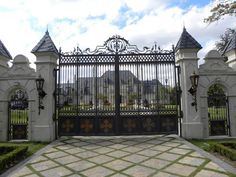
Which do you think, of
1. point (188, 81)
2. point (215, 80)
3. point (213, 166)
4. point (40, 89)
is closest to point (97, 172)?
point (213, 166)

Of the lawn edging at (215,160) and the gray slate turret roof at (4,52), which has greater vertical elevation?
the gray slate turret roof at (4,52)

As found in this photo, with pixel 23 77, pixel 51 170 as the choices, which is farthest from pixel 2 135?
pixel 51 170

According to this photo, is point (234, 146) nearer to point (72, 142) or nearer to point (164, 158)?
point (164, 158)

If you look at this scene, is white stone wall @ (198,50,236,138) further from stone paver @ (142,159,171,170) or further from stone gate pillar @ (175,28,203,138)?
stone paver @ (142,159,171,170)

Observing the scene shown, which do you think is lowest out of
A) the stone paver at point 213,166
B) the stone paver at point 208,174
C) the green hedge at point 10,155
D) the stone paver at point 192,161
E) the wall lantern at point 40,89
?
the stone paver at point 208,174

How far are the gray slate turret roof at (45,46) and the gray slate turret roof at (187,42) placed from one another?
5.11 meters

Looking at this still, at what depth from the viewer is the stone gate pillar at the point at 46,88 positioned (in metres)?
8.40

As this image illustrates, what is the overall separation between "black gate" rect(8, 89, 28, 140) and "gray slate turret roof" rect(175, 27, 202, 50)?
21.7ft

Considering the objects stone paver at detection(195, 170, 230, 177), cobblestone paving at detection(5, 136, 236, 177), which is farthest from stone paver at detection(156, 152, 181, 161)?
stone paver at detection(195, 170, 230, 177)

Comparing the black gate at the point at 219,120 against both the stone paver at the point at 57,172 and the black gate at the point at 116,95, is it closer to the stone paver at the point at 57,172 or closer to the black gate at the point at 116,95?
the black gate at the point at 116,95

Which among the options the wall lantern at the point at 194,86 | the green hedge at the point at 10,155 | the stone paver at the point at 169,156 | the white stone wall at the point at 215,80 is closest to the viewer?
the green hedge at the point at 10,155

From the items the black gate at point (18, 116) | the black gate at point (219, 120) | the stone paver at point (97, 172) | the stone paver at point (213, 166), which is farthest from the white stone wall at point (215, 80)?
the black gate at point (18, 116)

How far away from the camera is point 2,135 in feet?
28.3

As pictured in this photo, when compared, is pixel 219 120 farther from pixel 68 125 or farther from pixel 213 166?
pixel 68 125
